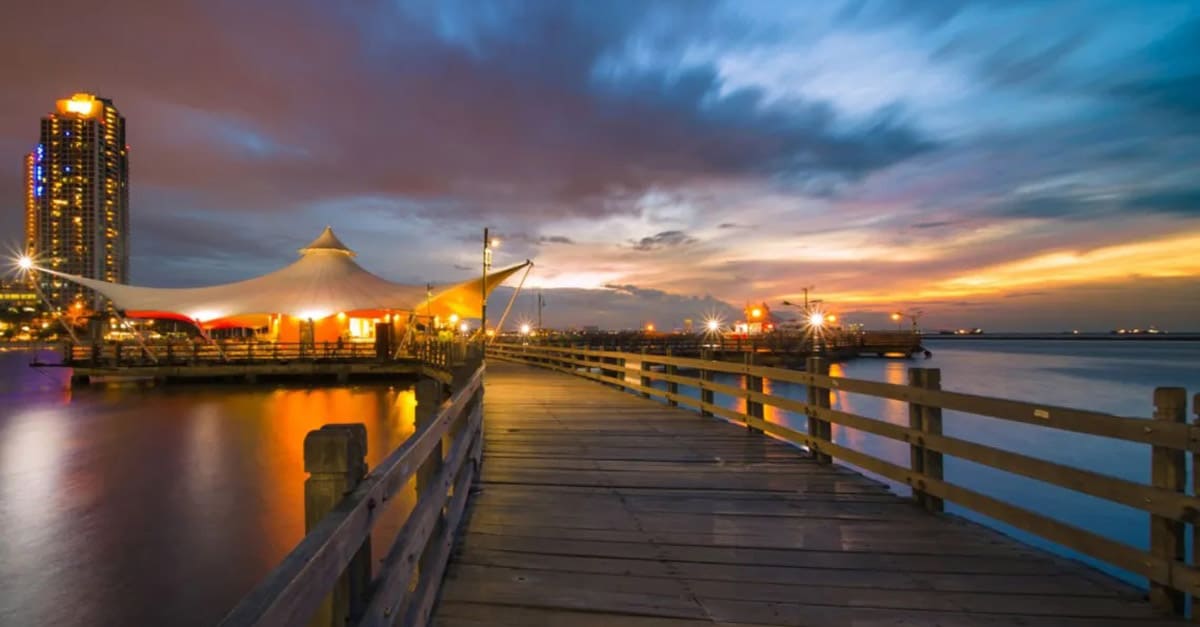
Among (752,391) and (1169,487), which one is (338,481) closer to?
(1169,487)

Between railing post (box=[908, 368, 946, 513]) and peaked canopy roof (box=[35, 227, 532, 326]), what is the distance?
34.1 meters

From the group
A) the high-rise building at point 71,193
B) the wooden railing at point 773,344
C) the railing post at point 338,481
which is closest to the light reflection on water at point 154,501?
the railing post at point 338,481

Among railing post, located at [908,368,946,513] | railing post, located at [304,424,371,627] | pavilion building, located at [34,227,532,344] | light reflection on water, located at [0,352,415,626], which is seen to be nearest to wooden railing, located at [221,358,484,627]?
railing post, located at [304,424,371,627]

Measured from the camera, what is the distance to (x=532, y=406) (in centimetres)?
1234

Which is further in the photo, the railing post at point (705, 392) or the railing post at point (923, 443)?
the railing post at point (705, 392)

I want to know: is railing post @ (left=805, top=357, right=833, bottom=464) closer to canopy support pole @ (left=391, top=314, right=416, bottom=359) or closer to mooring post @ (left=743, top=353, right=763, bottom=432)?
mooring post @ (left=743, top=353, right=763, bottom=432)

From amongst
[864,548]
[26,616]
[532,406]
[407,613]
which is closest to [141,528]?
[26,616]

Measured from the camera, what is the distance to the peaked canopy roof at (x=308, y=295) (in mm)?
36375

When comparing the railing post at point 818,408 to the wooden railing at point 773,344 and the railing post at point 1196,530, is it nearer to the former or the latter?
the railing post at point 1196,530

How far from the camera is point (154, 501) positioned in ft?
45.5

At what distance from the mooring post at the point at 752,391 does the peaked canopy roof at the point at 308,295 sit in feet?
99.6

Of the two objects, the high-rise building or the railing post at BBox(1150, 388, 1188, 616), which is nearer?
the railing post at BBox(1150, 388, 1188, 616)

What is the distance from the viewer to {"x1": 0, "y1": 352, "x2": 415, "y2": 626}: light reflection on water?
929 centimetres

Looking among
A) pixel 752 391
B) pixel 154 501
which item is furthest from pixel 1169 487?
pixel 154 501
